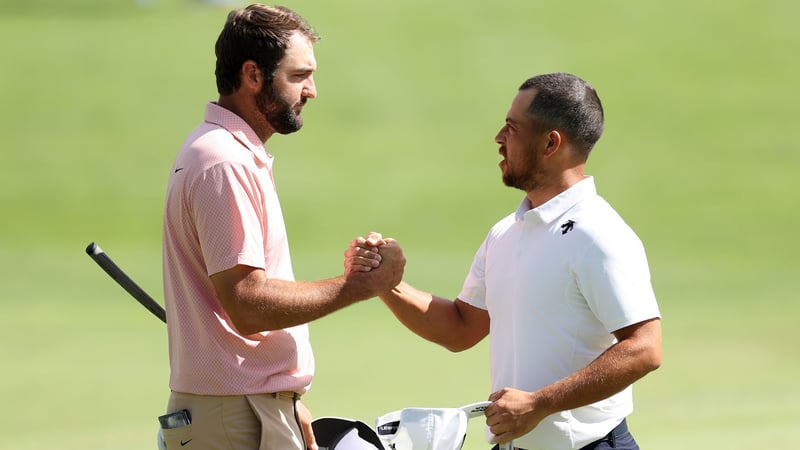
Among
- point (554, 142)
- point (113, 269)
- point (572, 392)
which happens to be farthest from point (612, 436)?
point (113, 269)

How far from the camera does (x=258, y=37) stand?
141 inches

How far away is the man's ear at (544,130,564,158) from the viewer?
13.1 feet

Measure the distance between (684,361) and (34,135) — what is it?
9.96 m

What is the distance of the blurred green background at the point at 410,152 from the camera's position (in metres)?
13.6

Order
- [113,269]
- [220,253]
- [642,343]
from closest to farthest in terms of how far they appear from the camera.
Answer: [220,253] → [642,343] → [113,269]

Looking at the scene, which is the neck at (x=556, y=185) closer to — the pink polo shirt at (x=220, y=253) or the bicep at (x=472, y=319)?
the bicep at (x=472, y=319)

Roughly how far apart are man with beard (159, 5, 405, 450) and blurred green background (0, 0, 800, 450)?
313 inches

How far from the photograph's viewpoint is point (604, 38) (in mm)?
19625

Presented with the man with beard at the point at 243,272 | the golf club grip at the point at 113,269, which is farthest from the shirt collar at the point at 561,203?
the golf club grip at the point at 113,269

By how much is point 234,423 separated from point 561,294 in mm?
1012

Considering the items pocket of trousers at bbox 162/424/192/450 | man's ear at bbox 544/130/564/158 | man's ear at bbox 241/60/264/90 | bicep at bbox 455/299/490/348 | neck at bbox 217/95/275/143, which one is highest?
man's ear at bbox 241/60/264/90

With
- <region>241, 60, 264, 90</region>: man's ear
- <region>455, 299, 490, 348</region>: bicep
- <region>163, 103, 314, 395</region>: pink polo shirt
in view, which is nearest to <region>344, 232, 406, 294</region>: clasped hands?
<region>163, 103, 314, 395</region>: pink polo shirt

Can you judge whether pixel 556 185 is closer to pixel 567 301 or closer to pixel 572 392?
pixel 567 301

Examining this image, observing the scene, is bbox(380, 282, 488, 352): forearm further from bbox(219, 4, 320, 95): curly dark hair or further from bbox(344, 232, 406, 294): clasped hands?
bbox(219, 4, 320, 95): curly dark hair
